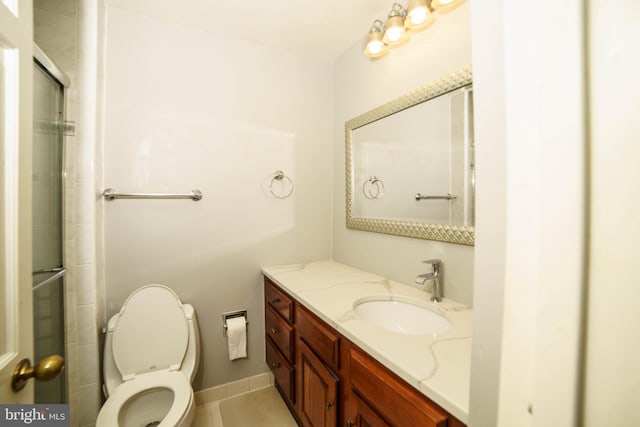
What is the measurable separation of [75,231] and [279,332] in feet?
3.93

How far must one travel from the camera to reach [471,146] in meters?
1.17

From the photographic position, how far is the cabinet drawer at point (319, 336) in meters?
1.06

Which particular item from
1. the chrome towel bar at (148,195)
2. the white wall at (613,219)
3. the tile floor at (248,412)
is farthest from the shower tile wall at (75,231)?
the white wall at (613,219)

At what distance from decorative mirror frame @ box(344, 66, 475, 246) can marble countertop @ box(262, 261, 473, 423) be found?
31 cm

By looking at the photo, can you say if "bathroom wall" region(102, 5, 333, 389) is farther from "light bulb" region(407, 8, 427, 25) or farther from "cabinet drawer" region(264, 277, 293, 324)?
"light bulb" region(407, 8, 427, 25)

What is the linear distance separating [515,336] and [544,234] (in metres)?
0.13

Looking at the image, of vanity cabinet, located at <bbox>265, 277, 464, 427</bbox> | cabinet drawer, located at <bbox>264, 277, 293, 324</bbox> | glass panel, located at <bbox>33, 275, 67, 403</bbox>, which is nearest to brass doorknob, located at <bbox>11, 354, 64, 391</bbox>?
glass panel, located at <bbox>33, 275, 67, 403</bbox>

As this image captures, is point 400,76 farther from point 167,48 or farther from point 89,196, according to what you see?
point 89,196

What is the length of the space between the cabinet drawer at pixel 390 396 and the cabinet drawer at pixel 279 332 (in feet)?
1.95

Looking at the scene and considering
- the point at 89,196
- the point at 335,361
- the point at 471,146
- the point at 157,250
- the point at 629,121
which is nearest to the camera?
the point at 629,121

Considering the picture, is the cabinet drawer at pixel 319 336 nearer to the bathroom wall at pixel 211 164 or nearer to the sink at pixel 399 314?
the sink at pixel 399 314

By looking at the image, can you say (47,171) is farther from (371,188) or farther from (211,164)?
(371,188)

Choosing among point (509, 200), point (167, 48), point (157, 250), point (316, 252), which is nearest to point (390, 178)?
point (316, 252)

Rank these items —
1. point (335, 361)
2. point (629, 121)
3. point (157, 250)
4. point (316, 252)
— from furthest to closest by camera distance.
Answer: point (316, 252) < point (157, 250) < point (335, 361) < point (629, 121)
